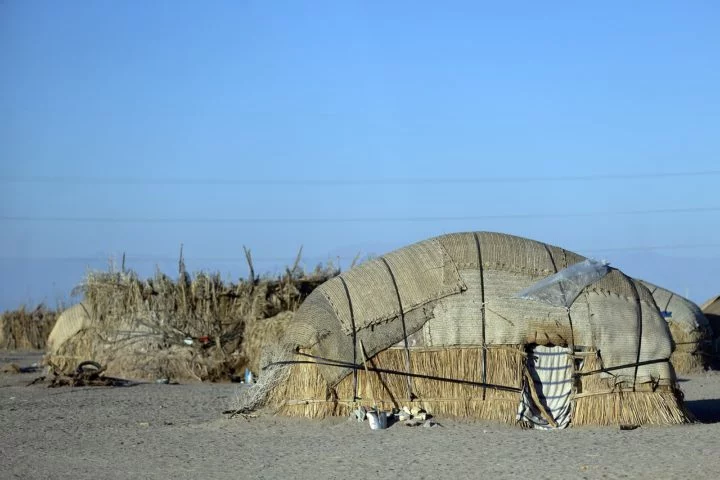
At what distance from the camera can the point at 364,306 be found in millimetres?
14375

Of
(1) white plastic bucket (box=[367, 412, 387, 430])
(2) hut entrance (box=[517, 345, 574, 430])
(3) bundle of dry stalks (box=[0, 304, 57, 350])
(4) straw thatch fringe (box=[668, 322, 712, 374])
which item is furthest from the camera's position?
(3) bundle of dry stalks (box=[0, 304, 57, 350])

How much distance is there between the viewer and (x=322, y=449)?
12.3 metres

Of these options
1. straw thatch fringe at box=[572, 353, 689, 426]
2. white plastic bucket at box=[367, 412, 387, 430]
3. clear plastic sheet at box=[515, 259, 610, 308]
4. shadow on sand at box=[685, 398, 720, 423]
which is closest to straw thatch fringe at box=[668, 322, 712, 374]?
shadow on sand at box=[685, 398, 720, 423]

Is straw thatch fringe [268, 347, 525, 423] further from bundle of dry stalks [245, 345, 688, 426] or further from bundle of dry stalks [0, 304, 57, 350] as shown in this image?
bundle of dry stalks [0, 304, 57, 350]

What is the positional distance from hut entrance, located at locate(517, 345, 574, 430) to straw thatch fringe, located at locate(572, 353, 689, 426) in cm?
21

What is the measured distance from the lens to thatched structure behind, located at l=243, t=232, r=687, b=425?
1385cm

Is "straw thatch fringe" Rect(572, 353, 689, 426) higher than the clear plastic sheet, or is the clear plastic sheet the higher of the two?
the clear plastic sheet

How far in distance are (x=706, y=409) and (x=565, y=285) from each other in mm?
4796

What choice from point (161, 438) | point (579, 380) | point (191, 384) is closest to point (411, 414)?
point (579, 380)

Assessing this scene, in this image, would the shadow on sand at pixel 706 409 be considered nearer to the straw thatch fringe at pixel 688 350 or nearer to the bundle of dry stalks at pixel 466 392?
the bundle of dry stalks at pixel 466 392

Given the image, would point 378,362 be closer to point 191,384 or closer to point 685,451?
point 685,451

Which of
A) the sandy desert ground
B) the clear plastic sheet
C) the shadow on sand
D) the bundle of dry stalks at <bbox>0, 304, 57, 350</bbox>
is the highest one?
the bundle of dry stalks at <bbox>0, 304, 57, 350</bbox>

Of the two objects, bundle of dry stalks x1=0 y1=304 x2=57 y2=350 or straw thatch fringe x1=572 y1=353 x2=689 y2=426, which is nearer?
straw thatch fringe x1=572 y1=353 x2=689 y2=426

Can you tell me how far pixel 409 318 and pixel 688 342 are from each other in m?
14.3
